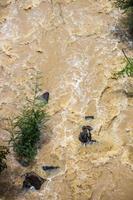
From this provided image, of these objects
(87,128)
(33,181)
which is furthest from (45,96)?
(33,181)

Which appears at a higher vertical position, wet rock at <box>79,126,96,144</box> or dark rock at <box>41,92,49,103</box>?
dark rock at <box>41,92,49,103</box>

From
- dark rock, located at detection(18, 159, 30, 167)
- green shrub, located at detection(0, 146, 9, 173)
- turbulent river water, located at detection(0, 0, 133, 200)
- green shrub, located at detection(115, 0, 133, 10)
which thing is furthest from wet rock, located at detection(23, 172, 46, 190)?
green shrub, located at detection(115, 0, 133, 10)

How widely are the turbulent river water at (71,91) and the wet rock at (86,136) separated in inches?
2.7

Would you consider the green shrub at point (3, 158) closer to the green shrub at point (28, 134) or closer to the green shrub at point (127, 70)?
the green shrub at point (28, 134)

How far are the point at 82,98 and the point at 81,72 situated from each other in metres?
0.54

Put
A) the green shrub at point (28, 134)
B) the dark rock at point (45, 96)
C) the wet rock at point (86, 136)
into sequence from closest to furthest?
the green shrub at point (28, 134) < the wet rock at point (86, 136) < the dark rock at point (45, 96)

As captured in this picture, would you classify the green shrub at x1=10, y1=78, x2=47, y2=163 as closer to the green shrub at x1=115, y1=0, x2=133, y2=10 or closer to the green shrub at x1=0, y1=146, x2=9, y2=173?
the green shrub at x1=0, y1=146, x2=9, y2=173

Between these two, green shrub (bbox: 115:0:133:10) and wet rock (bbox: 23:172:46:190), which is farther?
green shrub (bbox: 115:0:133:10)

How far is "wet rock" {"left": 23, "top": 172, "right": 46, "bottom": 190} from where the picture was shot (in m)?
6.35

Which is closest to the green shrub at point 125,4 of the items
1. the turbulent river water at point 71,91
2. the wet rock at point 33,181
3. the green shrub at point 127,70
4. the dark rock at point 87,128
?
the turbulent river water at point 71,91

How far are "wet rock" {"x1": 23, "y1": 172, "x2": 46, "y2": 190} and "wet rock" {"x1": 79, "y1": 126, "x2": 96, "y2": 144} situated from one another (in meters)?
0.83

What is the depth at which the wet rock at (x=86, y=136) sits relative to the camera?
6.72m

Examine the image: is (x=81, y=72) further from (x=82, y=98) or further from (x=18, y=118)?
(x=18, y=118)

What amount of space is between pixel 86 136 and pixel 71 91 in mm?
912
